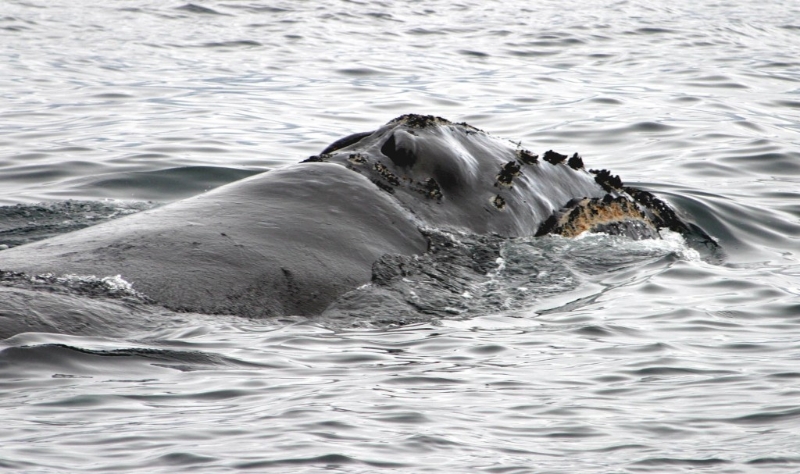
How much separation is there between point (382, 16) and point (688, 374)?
24518 mm

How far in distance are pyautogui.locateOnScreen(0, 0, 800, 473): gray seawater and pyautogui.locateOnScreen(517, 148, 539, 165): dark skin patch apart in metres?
0.71

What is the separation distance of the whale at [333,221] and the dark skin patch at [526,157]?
1cm

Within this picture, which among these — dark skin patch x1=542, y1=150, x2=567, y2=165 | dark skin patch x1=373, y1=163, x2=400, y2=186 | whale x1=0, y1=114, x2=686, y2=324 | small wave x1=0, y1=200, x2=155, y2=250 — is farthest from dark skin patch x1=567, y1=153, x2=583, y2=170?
small wave x1=0, y1=200, x2=155, y2=250

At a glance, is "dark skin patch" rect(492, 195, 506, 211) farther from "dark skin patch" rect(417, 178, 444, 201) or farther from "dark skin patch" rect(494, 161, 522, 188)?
"dark skin patch" rect(417, 178, 444, 201)

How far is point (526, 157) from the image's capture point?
29.7ft

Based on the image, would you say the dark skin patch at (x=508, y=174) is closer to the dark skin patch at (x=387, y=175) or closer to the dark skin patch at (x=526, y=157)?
the dark skin patch at (x=526, y=157)

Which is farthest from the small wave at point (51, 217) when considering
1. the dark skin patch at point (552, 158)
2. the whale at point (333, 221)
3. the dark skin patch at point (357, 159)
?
the dark skin patch at point (552, 158)

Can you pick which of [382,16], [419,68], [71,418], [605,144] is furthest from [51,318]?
[382,16]

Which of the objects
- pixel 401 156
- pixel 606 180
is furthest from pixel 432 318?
pixel 606 180

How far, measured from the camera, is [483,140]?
8.93m

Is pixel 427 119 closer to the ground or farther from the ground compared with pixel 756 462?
farther from the ground

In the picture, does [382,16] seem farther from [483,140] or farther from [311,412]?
[311,412]

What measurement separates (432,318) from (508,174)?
1.81m

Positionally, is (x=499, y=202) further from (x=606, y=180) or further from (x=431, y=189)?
(x=606, y=180)
